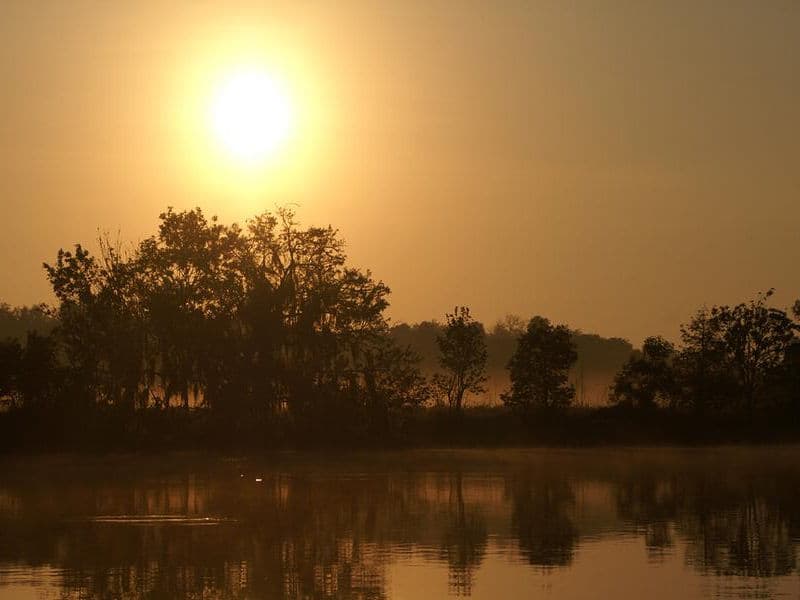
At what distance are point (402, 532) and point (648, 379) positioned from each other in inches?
1882

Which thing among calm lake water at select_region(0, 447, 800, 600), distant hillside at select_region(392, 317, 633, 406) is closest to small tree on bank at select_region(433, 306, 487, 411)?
calm lake water at select_region(0, 447, 800, 600)

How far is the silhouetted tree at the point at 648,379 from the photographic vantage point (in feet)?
262

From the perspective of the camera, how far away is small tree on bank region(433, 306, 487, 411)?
83188mm

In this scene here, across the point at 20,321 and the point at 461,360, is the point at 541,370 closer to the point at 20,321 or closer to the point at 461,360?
the point at 461,360

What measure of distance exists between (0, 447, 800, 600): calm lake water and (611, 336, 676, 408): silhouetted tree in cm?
2181

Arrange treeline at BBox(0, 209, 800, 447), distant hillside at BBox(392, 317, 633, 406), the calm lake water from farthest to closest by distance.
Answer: distant hillside at BBox(392, 317, 633, 406), treeline at BBox(0, 209, 800, 447), the calm lake water

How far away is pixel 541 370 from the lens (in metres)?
80.0

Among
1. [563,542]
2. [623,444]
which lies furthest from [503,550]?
[623,444]

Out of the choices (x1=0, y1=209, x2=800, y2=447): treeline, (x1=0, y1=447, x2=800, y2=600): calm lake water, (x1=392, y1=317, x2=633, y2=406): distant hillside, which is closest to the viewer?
(x1=0, y1=447, x2=800, y2=600): calm lake water

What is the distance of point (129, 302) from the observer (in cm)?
7144

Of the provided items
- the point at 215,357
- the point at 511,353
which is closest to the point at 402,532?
the point at 215,357

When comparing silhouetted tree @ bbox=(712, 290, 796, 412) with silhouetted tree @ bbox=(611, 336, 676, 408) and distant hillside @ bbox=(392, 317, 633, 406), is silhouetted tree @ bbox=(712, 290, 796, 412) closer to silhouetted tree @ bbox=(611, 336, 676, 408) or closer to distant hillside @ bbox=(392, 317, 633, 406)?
silhouetted tree @ bbox=(611, 336, 676, 408)

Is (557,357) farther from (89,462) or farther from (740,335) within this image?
(89,462)

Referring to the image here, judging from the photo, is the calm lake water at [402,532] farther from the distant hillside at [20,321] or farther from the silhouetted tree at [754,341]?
the distant hillside at [20,321]
